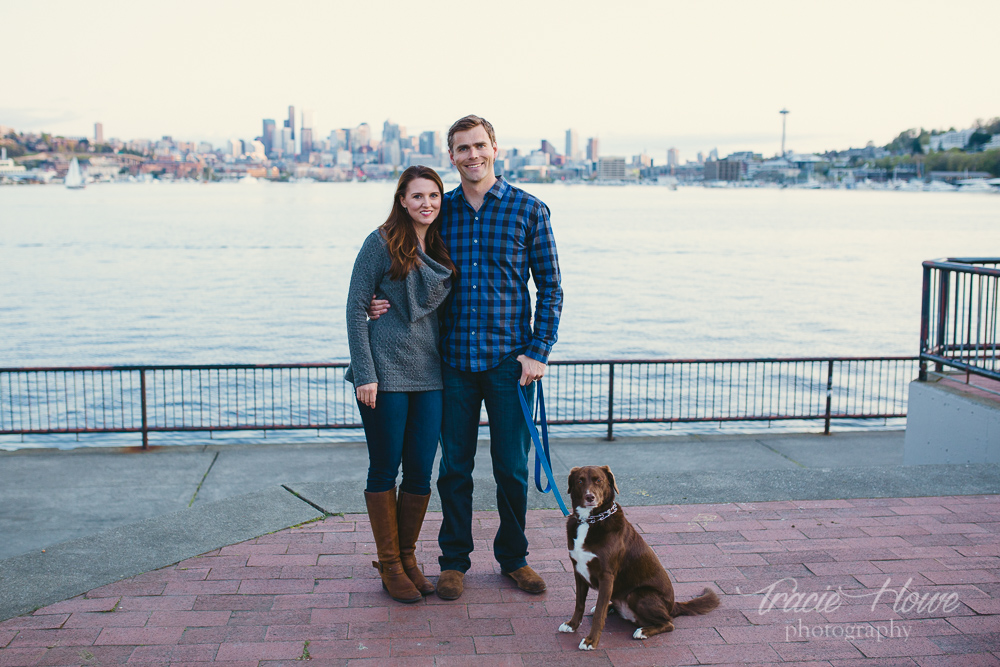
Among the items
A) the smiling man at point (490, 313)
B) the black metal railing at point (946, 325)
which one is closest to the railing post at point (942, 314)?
the black metal railing at point (946, 325)

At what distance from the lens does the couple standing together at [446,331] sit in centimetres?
407

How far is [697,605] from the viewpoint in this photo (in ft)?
13.3

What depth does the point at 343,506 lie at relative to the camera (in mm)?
5539

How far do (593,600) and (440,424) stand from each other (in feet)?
3.70

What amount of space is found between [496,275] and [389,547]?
1.41 m

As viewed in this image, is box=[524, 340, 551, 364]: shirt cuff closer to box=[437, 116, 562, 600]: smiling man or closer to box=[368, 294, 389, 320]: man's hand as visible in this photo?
box=[437, 116, 562, 600]: smiling man

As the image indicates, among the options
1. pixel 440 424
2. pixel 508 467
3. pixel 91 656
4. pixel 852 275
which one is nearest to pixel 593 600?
pixel 508 467

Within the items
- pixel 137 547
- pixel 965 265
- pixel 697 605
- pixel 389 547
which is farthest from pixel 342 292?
pixel 697 605

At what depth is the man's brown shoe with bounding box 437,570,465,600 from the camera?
13.9ft

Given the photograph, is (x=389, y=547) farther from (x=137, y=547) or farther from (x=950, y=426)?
(x=950, y=426)

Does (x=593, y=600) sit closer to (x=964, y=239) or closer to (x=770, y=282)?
(x=770, y=282)

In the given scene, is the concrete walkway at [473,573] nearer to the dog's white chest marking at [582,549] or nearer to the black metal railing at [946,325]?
the dog's white chest marking at [582,549]

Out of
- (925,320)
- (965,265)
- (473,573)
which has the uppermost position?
(965,265)

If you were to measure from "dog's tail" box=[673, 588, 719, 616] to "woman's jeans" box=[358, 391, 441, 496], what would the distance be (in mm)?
1332
